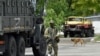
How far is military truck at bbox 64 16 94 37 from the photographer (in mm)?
46188

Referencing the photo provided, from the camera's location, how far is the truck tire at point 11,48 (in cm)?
2000

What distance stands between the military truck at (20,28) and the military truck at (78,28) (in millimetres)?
21613

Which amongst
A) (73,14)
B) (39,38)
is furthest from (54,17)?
(39,38)

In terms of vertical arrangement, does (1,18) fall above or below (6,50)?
above

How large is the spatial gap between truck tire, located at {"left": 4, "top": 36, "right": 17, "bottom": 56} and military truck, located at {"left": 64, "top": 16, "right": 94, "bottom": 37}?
83.9ft

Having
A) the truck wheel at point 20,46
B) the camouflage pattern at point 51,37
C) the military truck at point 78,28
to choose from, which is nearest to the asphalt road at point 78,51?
the camouflage pattern at point 51,37

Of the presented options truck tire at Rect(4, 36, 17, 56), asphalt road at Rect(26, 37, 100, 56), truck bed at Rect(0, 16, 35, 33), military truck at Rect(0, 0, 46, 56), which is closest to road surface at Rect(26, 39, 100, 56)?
asphalt road at Rect(26, 37, 100, 56)

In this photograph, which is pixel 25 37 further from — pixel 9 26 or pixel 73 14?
pixel 73 14

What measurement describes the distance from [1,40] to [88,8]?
924 inches

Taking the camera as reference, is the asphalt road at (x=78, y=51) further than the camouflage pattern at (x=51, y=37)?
Yes

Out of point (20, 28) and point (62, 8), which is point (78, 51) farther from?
point (62, 8)

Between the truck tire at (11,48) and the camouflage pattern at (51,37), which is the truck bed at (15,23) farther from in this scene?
the camouflage pattern at (51,37)

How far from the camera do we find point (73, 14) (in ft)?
187

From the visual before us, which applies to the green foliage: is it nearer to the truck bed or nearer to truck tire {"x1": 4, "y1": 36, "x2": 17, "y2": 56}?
the truck bed
